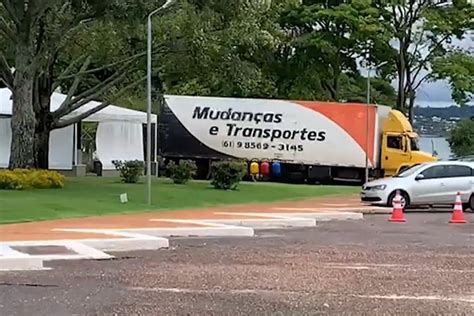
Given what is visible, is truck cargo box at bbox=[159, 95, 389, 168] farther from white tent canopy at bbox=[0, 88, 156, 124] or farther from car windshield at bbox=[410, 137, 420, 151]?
white tent canopy at bbox=[0, 88, 156, 124]

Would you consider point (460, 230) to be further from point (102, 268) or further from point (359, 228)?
point (102, 268)

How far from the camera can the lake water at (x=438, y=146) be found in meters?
44.9

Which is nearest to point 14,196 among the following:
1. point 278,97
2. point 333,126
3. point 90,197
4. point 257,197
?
point 90,197

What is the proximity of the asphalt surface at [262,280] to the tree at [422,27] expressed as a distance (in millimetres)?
29654

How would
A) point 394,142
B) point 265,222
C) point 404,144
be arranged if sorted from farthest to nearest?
1. point 394,142
2. point 404,144
3. point 265,222

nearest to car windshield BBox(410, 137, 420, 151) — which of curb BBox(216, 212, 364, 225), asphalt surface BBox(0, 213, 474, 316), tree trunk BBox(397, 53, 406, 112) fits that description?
tree trunk BBox(397, 53, 406, 112)

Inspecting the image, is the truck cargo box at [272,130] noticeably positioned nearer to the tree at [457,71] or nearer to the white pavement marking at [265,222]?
the tree at [457,71]

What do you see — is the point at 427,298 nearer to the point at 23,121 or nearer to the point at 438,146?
the point at 23,121

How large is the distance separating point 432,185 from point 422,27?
70.6ft

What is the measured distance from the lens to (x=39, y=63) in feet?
91.7

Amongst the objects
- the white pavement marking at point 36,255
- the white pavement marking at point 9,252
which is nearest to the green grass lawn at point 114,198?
the white pavement marking at point 36,255

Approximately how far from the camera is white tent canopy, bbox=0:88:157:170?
36750 mm

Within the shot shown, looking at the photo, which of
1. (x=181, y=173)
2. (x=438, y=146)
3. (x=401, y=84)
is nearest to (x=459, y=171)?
(x=181, y=173)

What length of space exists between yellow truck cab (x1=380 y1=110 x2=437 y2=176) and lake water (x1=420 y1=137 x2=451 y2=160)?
3.34 metres
